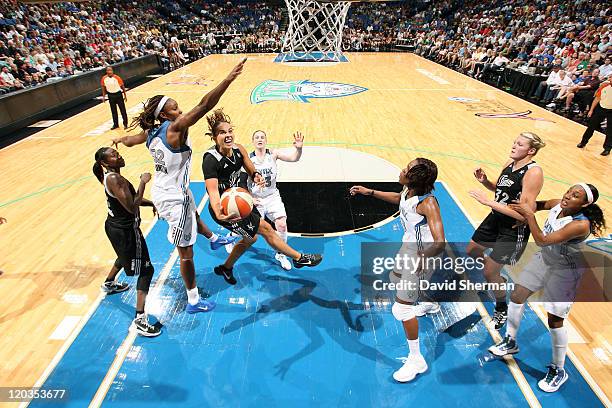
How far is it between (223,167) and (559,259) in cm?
304

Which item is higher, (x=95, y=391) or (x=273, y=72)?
(x=95, y=391)

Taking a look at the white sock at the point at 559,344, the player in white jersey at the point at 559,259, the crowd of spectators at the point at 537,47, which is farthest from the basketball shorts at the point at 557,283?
the crowd of spectators at the point at 537,47

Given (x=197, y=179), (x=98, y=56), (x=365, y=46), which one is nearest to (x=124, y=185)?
(x=197, y=179)

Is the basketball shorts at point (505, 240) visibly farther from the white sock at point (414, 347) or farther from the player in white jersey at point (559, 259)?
the white sock at point (414, 347)

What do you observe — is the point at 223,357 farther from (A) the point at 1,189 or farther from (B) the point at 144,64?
(B) the point at 144,64

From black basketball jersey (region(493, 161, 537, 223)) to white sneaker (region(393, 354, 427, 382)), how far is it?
156 cm

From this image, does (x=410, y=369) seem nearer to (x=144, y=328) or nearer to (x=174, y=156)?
(x=144, y=328)

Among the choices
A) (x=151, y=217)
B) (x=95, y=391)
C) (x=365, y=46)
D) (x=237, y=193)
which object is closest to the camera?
(x=95, y=391)

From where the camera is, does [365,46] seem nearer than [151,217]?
No

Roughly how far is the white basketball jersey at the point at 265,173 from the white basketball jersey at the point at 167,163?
98 centimetres

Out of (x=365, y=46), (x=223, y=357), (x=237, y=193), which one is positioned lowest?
(x=365, y=46)

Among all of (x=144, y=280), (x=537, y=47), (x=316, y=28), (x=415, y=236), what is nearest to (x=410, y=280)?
(x=415, y=236)

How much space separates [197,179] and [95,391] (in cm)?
466

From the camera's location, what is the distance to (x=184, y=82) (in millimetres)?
17062
